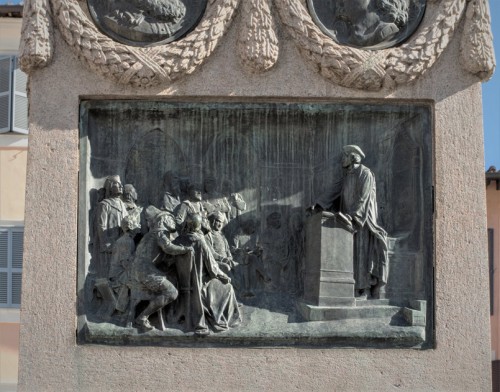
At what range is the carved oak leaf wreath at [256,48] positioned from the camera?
32.9ft

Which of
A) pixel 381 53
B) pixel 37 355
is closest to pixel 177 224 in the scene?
pixel 37 355

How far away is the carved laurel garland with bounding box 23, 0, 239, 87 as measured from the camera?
10.0m

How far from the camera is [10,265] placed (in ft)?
64.3

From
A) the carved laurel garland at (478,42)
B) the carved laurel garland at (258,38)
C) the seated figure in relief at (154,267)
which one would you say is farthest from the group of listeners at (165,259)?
the carved laurel garland at (478,42)

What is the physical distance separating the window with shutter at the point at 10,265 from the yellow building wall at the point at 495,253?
8.90 metres

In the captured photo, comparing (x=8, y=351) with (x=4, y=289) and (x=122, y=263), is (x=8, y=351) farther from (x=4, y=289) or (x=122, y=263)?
(x=122, y=263)

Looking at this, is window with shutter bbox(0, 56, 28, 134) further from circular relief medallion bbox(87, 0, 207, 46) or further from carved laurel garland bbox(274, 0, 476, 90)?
carved laurel garland bbox(274, 0, 476, 90)

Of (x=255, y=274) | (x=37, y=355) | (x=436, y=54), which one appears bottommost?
(x=37, y=355)

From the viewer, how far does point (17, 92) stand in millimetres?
19984

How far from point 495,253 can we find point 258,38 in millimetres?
12779

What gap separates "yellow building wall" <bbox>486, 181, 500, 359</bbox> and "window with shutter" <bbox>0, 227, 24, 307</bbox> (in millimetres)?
8896

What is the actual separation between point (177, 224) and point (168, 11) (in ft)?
6.41

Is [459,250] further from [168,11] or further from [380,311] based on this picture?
[168,11]

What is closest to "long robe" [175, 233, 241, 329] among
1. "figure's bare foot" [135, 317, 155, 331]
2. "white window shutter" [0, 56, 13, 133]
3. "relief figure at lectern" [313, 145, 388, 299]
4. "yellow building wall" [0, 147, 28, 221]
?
"figure's bare foot" [135, 317, 155, 331]
